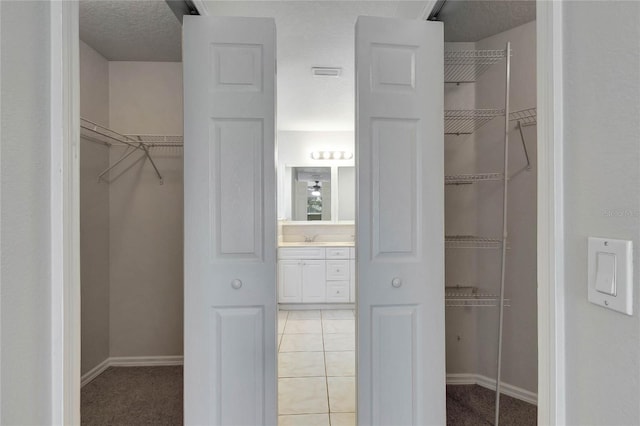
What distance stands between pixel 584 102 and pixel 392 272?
3.55 feet

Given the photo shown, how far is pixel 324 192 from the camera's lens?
466 centimetres

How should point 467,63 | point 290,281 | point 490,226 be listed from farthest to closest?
point 290,281 → point 490,226 → point 467,63

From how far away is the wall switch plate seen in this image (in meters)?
0.51

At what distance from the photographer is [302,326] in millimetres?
3566

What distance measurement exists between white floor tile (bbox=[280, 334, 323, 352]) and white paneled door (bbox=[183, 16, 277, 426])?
145 centimetres

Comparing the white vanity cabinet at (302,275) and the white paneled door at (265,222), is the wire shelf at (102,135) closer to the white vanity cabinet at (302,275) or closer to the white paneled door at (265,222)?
the white paneled door at (265,222)

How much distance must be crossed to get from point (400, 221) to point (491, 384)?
1.61 meters

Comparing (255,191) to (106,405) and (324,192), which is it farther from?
(324,192)

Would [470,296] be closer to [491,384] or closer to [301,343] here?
[491,384]

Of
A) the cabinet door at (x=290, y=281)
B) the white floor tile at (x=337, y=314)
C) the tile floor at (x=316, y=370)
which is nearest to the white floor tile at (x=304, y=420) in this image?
the tile floor at (x=316, y=370)

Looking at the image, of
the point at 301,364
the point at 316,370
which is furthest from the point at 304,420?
the point at 301,364

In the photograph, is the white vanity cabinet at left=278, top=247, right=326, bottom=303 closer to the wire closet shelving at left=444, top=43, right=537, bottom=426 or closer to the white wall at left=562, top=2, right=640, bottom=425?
the wire closet shelving at left=444, top=43, right=537, bottom=426

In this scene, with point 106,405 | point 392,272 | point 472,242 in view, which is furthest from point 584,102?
point 106,405

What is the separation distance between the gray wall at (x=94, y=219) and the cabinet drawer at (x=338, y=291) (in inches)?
96.7
